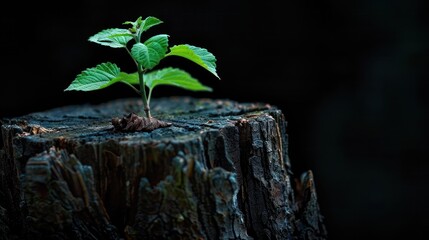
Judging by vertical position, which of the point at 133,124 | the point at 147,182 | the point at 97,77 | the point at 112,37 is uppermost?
the point at 112,37

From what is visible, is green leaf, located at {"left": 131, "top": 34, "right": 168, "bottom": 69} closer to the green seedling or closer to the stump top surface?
the green seedling

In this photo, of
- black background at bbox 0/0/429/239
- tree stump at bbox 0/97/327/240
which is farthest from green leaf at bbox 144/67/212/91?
black background at bbox 0/0/429/239

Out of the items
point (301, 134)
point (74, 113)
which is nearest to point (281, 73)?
point (301, 134)

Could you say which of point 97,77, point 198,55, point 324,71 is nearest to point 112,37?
point 97,77

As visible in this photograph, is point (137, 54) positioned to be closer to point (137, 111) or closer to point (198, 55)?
point (198, 55)

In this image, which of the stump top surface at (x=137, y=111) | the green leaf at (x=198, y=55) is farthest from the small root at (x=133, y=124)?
the green leaf at (x=198, y=55)
